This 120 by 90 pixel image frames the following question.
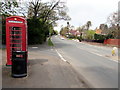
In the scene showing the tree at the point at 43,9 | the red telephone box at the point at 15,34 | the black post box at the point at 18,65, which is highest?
the tree at the point at 43,9

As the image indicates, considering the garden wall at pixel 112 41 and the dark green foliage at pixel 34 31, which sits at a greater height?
the dark green foliage at pixel 34 31

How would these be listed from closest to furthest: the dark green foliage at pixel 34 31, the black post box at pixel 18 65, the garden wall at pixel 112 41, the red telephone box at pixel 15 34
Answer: the black post box at pixel 18 65, the red telephone box at pixel 15 34, the dark green foliage at pixel 34 31, the garden wall at pixel 112 41

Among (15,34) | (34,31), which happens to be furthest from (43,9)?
(15,34)

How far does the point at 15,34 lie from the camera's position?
24.4 ft

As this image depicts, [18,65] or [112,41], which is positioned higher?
[112,41]

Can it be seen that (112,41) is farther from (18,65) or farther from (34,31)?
(18,65)

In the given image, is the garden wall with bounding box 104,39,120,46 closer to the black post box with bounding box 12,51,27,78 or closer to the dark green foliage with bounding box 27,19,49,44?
the dark green foliage with bounding box 27,19,49,44

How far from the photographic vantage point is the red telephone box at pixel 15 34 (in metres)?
6.98

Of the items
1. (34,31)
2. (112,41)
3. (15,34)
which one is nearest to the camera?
(15,34)

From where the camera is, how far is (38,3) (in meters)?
27.9

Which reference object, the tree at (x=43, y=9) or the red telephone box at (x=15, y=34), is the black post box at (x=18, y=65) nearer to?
the red telephone box at (x=15, y=34)

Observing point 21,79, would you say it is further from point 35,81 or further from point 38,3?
point 38,3

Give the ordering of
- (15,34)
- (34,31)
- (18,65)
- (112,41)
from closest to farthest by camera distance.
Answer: (18,65), (15,34), (34,31), (112,41)

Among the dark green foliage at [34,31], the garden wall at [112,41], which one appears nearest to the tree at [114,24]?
the garden wall at [112,41]
